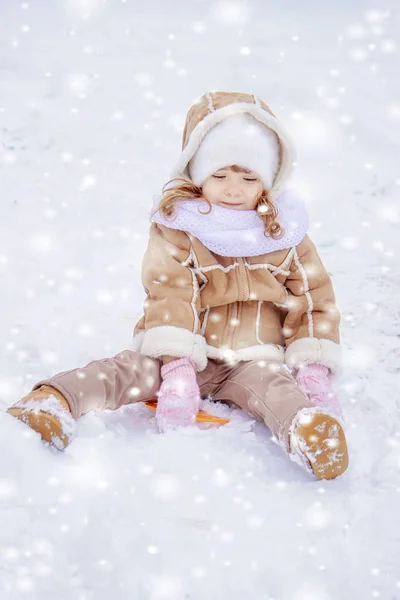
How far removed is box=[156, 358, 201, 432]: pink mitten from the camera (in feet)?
7.29

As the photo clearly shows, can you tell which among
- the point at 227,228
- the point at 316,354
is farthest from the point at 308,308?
the point at 227,228

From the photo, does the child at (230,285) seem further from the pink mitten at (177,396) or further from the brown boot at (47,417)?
the brown boot at (47,417)

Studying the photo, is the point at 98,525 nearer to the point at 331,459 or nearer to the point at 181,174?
the point at 331,459

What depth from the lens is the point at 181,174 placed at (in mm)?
2641

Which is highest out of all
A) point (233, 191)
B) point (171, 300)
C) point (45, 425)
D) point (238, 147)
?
point (238, 147)

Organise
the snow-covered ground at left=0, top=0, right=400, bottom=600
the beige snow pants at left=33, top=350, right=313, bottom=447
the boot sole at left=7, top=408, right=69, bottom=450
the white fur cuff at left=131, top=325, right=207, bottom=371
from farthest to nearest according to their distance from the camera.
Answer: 1. the white fur cuff at left=131, top=325, right=207, bottom=371
2. the beige snow pants at left=33, top=350, right=313, bottom=447
3. the boot sole at left=7, top=408, right=69, bottom=450
4. the snow-covered ground at left=0, top=0, right=400, bottom=600

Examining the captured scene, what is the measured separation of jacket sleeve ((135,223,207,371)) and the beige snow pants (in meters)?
0.10

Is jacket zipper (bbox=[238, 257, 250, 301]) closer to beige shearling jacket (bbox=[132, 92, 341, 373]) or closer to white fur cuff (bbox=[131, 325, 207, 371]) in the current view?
beige shearling jacket (bbox=[132, 92, 341, 373])

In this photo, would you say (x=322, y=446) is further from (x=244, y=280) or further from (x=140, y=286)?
(x=140, y=286)

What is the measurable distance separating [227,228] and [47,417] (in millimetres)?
1002

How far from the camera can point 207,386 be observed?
101 inches

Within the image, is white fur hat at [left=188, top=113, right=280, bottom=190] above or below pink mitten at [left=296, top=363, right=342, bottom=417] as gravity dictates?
above

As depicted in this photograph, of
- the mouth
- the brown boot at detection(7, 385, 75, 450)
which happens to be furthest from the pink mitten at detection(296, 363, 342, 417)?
the brown boot at detection(7, 385, 75, 450)

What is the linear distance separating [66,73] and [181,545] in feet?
16.9
